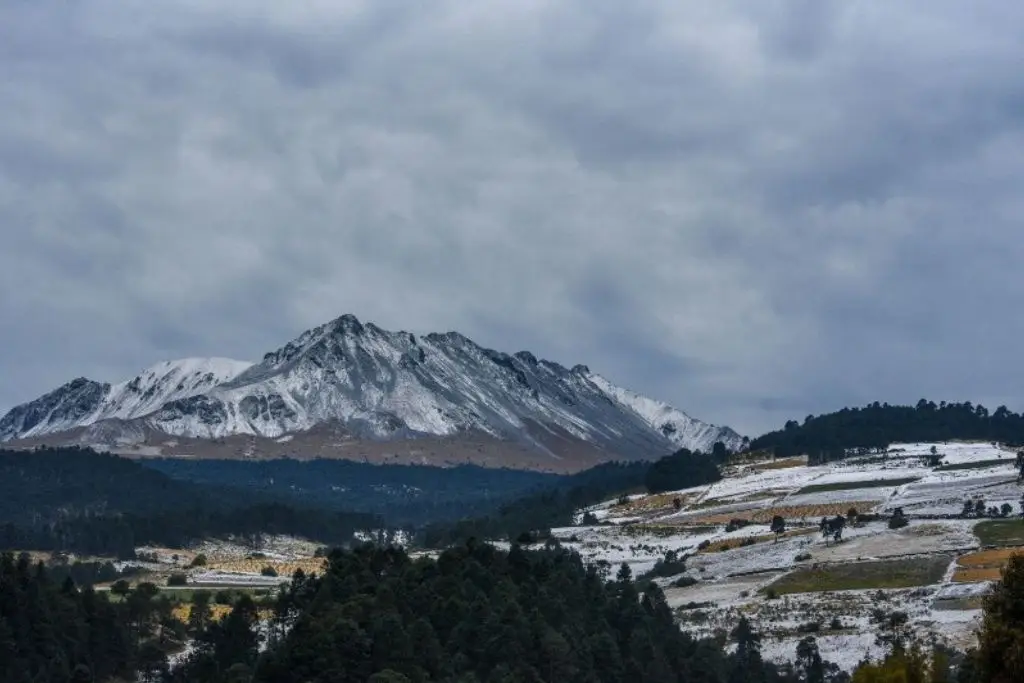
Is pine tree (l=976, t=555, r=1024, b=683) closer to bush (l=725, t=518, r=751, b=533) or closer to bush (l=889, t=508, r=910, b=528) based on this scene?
bush (l=889, t=508, r=910, b=528)

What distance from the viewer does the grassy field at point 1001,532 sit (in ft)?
493

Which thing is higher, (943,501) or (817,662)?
(943,501)

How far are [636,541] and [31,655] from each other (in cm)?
11167

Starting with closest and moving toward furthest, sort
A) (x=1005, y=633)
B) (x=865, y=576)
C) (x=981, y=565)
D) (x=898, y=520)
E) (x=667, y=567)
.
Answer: (x=1005, y=633), (x=981, y=565), (x=865, y=576), (x=667, y=567), (x=898, y=520)

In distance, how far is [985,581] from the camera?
127812 mm

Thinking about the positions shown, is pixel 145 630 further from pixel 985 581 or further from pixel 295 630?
pixel 985 581

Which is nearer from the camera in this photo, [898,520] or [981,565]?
[981,565]

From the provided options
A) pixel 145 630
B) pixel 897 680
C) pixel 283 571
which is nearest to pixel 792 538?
pixel 283 571

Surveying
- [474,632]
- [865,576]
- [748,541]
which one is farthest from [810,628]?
[748,541]

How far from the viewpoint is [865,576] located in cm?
14450

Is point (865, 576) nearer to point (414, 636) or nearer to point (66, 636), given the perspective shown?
point (414, 636)

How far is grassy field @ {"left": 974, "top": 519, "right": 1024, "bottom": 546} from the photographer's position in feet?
493

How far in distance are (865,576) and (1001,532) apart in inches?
825

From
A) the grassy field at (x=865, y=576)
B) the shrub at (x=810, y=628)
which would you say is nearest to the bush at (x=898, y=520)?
the grassy field at (x=865, y=576)
